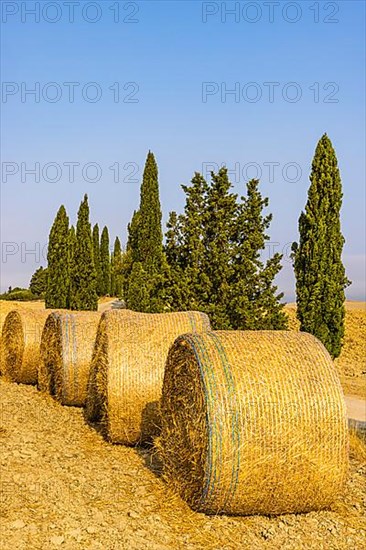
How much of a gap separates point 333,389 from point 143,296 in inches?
920

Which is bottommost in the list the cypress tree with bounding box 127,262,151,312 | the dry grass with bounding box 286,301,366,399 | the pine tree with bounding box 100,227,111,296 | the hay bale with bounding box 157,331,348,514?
the dry grass with bounding box 286,301,366,399

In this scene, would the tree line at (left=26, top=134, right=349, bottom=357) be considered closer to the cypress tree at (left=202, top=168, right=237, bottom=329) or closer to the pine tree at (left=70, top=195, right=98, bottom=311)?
the cypress tree at (left=202, top=168, right=237, bottom=329)

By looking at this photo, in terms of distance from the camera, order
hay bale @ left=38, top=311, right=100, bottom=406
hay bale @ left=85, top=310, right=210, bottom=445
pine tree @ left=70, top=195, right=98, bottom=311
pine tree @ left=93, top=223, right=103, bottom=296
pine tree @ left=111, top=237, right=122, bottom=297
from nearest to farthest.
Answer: hay bale @ left=85, top=310, right=210, bottom=445
hay bale @ left=38, top=311, right=100, bottom=406
pine tree @ left=70, top=195, right=98, bottom=311
pine tree @ left=111, top=237, right=122, bottom=297
pine tree @ left=93, top=223, right=103, bottom=296

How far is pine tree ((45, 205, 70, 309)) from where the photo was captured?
36.2m

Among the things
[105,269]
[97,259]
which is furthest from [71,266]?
[105,269]

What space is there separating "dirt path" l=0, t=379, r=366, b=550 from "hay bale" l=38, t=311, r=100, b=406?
2.45 m

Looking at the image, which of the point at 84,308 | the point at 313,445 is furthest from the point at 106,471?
the point at 84,308

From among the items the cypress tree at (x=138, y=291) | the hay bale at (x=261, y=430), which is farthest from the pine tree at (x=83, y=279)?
the hay bale at (x=261, y=430)

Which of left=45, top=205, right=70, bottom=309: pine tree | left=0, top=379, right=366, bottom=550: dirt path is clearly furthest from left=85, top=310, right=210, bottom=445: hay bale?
left=45, top=205, right=70, bottom=309: pine tree

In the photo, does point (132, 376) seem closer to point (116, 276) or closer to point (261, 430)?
point (261, 430)

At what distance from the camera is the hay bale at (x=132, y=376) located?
7.31 meters

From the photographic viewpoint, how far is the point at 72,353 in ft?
31.1

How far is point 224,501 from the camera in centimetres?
523

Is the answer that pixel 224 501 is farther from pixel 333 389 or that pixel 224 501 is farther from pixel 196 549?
pixel 333 389
